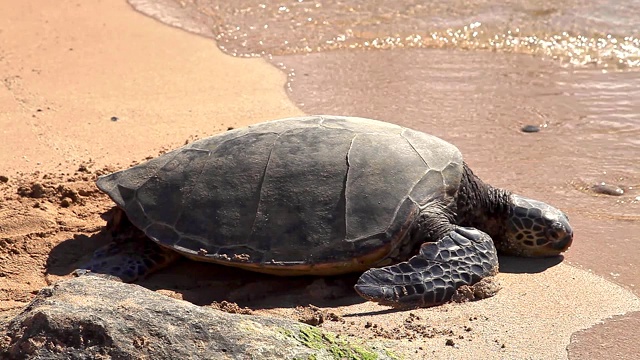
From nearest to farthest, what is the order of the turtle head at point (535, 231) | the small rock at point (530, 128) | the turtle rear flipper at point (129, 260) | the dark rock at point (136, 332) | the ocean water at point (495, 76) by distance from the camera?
1. the dark rock at point (136, 332)
2. the turtle rear flipper at point (129, 260)
3. the turtle head at point (535, 231)
4. the ocean water at point (495, 76)
5. the small rock at point (530, 128)

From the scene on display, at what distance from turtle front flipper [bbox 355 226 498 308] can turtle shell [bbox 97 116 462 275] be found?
0.24 metres

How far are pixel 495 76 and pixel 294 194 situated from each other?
4.88m

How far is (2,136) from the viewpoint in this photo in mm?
7344

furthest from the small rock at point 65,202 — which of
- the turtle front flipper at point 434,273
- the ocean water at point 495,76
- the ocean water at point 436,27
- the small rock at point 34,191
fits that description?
the ocean water at point 436,27

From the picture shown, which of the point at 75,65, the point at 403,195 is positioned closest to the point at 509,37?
the point at 75,65

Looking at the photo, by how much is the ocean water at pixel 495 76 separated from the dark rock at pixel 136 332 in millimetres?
2927

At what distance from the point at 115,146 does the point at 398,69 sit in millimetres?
3604

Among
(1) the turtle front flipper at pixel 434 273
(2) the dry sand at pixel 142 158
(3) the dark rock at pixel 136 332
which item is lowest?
(2) the dry sand at pixel 142 158

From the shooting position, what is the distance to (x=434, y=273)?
16.1ft

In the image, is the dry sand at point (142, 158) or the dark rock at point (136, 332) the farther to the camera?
the dry sand at point (142, 158)

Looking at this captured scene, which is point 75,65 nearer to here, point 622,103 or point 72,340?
point 622,103

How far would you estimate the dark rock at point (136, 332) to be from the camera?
297 cm

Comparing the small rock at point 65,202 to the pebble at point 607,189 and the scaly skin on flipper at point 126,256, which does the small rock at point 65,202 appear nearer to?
the scaly skin on flipper at point 126,256

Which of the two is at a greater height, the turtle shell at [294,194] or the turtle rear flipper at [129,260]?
the turtle shell at [294,194]
